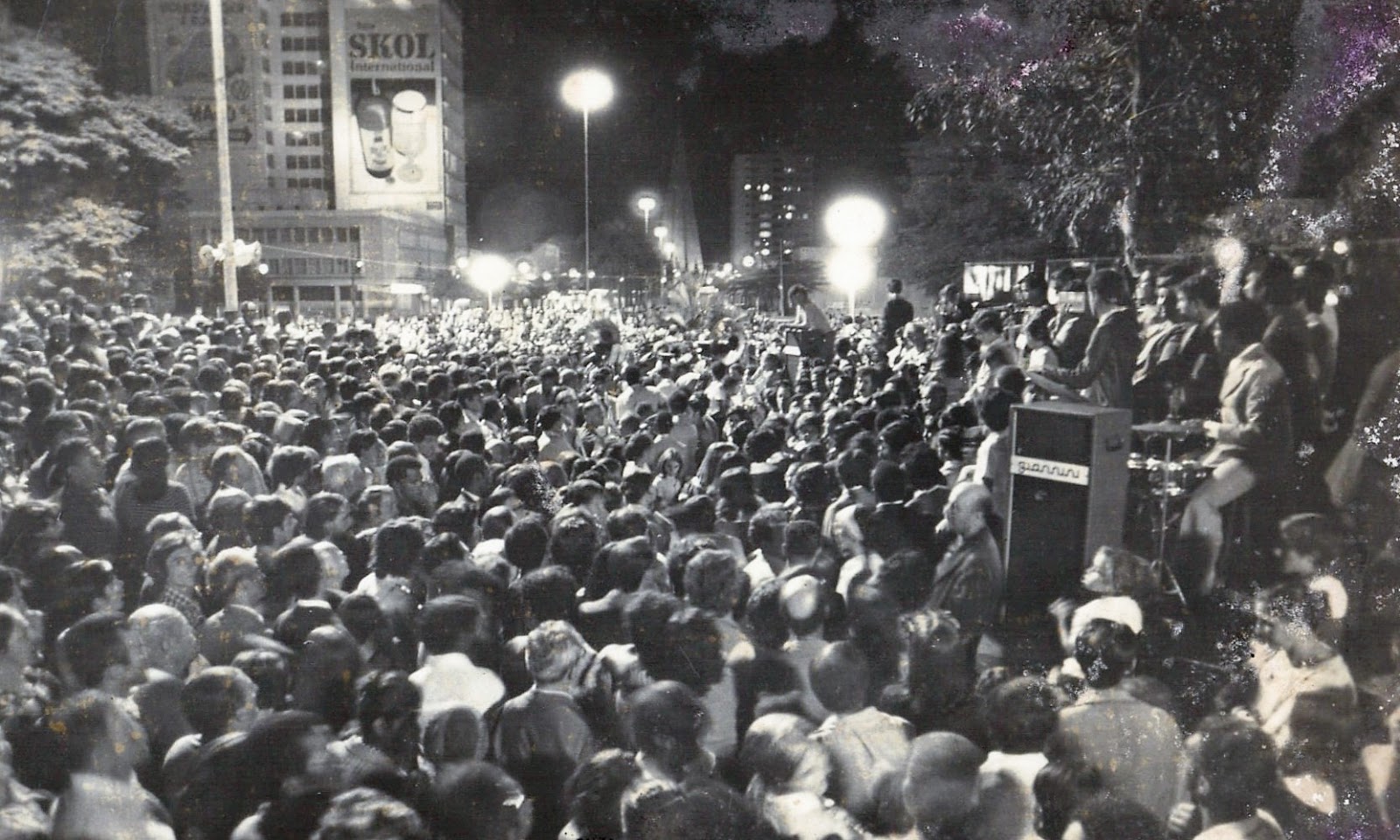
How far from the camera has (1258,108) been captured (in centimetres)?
680

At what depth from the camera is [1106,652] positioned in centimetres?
289

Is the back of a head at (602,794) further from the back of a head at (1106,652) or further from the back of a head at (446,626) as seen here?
the back of a head at (1106,652)

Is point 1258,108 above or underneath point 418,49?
underneath

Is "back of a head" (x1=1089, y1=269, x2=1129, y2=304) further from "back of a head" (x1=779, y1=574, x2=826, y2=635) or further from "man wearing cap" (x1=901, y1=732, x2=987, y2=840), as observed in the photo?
"man wearing cap" (x1=901, y1=732, x2=987, y2=840)

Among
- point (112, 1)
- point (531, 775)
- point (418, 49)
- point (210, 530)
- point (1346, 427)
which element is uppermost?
point (418, 49)

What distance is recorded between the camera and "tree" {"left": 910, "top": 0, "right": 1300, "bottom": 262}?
20.7 feet

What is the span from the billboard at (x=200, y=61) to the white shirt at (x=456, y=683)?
930 inches

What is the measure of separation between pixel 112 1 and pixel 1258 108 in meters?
27.0

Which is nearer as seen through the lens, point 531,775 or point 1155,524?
point 531,775

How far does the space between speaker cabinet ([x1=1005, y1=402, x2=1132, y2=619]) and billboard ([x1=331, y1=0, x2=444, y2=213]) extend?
67.2 metres

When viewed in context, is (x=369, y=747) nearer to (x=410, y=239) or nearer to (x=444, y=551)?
(x=444, y=551)

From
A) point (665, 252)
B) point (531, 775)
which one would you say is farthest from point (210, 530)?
point (665, 252)

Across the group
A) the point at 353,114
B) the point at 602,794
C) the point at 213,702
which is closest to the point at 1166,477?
the point at 602,794

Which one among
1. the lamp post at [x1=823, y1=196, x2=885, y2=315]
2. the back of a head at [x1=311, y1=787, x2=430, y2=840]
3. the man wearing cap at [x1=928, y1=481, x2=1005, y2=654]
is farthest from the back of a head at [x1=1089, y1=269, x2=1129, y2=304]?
the lamp post at [x1=823, y1=196, x2=885, y2=315]
